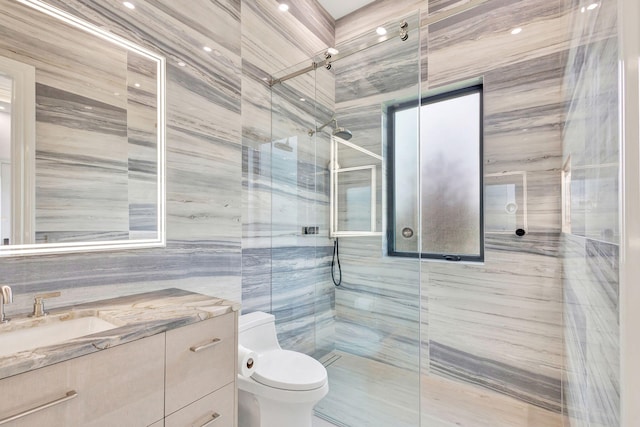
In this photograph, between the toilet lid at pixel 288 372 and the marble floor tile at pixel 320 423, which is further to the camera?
the marble floor tile at pixel 320 423

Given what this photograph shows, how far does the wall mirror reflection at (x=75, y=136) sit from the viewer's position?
44.8 inches

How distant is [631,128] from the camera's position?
56 centimetres

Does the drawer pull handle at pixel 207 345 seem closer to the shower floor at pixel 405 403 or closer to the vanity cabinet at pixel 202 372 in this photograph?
the vanity cabinet at pixel 202 372

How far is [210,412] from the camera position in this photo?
1.18 meters

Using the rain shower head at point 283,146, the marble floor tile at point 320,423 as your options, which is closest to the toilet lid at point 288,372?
the marble floor tile at point 320,423

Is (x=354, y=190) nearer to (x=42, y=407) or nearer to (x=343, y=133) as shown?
(x=343, y=133)

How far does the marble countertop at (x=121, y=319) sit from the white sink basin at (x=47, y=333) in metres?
0.01

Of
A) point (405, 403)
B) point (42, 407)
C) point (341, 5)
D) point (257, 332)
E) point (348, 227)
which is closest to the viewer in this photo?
point (42, 407)

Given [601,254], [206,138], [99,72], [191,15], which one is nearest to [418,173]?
[601,254]

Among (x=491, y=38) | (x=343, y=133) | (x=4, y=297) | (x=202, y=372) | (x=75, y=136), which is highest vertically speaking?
(x=491, y=38)

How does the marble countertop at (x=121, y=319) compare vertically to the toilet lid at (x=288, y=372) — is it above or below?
above

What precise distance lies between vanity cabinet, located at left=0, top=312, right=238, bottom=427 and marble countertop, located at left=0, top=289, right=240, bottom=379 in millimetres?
23

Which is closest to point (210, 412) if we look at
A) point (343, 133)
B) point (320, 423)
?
point (320, 423)

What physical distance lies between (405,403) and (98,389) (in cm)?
180
